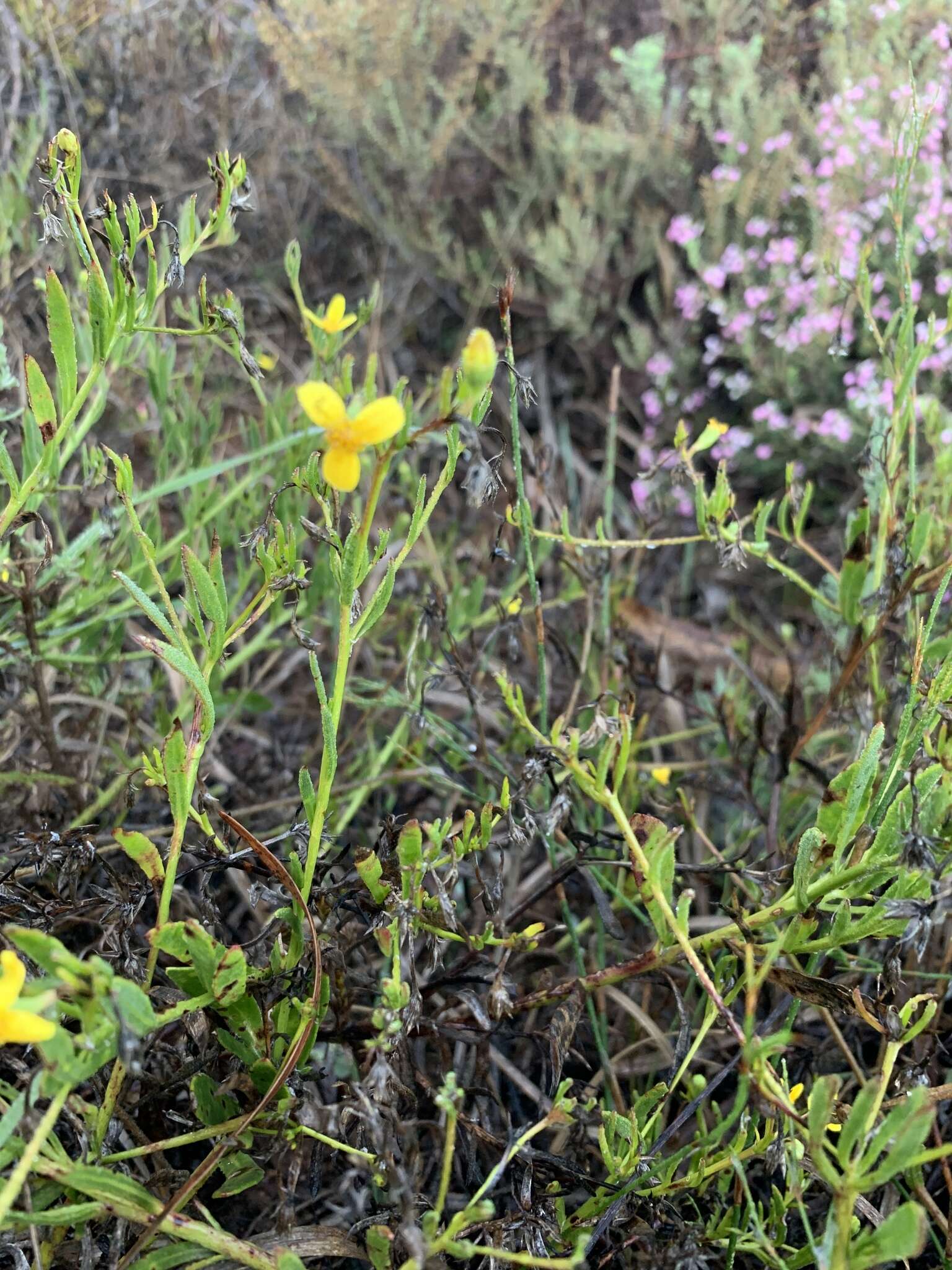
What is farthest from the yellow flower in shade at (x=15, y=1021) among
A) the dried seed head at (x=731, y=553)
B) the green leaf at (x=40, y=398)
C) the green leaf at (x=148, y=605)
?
the dried seed head at (x=731, y=553)

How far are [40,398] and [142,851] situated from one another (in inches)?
14.2

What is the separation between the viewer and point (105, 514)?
94 cm

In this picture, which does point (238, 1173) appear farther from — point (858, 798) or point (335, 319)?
point (335, 319)

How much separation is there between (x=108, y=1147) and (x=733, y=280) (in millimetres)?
2087

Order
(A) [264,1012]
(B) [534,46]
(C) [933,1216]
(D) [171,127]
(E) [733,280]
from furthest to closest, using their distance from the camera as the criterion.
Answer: (B) [534,46] → (E) [733,280] → (D) [171,127] → (C) [933,1216] → (A) [264,1012]

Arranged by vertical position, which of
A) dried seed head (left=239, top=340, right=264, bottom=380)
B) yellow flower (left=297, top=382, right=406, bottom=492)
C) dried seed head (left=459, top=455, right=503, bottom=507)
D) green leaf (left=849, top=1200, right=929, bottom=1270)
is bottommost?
green leaf (left=849, top=1200, right=929, bottom=1270)

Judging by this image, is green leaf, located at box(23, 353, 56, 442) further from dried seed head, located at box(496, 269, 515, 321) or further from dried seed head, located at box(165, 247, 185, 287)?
dried seed head, located at box(496, 269, 515, 321)

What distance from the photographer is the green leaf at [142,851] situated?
0.62 metres

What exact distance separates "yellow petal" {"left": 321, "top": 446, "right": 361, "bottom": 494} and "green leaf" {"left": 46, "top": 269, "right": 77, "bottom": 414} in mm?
265

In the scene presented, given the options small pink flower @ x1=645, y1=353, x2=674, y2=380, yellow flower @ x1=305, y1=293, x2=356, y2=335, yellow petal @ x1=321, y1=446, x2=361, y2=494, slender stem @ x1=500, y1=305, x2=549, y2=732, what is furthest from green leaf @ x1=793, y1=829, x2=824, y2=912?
small pink flower @ x1=645, y1=353, x2=674, y2=380

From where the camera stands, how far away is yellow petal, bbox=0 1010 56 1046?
0.48m

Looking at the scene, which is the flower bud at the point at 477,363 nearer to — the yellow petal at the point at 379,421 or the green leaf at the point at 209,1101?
the yellow petal at the point at 379,421

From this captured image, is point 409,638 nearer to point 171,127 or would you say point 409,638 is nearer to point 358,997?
point 358,997

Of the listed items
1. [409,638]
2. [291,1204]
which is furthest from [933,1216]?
[409,638]
